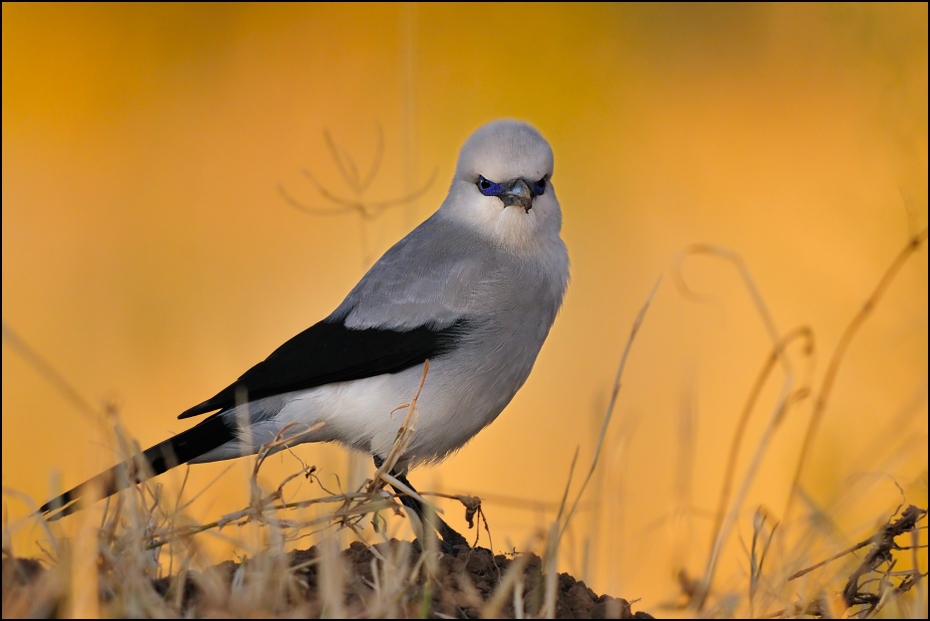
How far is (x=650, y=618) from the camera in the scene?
9.22 ft

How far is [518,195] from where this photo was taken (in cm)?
413

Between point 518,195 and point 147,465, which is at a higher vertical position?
point 518,195

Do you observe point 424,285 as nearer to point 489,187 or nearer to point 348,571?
point 489,187

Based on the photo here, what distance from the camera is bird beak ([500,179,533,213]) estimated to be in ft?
13.5

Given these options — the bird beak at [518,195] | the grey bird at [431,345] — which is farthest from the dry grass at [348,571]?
the bird beak at [518,195]

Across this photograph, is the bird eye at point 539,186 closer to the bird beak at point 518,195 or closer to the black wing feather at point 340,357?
the bird beak at point 518,195

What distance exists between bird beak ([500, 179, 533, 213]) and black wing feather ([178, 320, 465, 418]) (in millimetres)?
534

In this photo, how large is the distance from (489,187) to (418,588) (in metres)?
1.99

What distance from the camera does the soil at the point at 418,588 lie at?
2.47 m

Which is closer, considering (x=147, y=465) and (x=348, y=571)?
(x=348, y=571)

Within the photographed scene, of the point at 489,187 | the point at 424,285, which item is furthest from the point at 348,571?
the point at 489,187

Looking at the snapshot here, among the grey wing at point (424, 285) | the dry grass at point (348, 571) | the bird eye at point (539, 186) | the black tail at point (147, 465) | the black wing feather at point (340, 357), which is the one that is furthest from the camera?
the bird eye at point (539, 186)

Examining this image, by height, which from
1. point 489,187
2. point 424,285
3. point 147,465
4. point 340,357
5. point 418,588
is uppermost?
point 489,187

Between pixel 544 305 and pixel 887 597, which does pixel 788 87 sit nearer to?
pixel 544 305
